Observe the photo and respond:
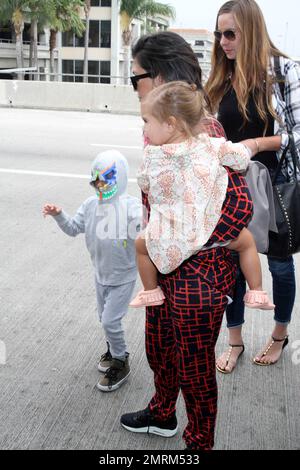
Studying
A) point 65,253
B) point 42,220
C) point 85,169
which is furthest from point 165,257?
point 85,169

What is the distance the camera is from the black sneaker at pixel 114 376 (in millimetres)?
3021

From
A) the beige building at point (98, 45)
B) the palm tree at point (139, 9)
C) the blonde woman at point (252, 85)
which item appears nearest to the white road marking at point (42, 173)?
the blonde woman at point (252, 85)

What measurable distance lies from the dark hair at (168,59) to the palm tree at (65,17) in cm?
3967

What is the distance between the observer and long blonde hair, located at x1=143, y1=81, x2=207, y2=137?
1921mm

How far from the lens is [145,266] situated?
2195mm

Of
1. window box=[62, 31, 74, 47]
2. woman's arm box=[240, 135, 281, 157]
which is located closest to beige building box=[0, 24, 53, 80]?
window box=[62, 31, 74, 47]

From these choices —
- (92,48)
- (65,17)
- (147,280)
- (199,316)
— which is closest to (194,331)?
(199,316)

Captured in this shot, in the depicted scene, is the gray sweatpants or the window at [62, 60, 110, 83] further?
the window at [62, 60, 110, 83]

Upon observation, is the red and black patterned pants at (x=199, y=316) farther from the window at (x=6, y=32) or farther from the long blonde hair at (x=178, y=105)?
the window at (x=6, y=32)

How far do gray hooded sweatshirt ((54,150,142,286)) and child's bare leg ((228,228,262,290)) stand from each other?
811 mm

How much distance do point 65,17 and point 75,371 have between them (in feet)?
138

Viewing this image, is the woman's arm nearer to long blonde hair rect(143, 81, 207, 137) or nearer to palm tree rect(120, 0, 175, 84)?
long blonde hair rect(143, 81, 207, 137)

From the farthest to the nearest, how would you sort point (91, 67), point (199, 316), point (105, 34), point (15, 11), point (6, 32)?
point (91, 67) < point (105, 34) < point (6, 32) < point (15, 11) < point (199, 316)

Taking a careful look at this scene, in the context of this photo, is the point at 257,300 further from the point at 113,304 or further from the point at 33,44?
the point at 33,44
